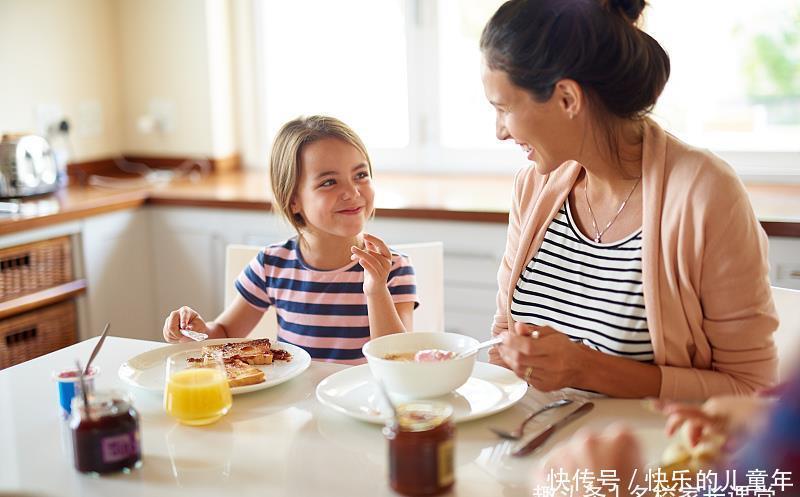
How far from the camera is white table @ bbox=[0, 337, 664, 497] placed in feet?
3.43

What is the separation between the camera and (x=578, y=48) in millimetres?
1395

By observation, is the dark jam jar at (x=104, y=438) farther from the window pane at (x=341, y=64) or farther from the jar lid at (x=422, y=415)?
the window pane at (x=341, y=64)

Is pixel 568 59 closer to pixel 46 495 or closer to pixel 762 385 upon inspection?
pixel 762 385

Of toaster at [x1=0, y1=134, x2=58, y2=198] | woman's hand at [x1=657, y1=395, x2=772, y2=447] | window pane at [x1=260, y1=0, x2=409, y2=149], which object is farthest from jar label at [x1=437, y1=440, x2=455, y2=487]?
window pane at [x1=260, y1=0, x2=409, y2=149]

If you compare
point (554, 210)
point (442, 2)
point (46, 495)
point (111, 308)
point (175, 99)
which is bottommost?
point (111, 308)

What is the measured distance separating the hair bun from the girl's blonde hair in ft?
1.99

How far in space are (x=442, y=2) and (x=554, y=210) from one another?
169 cm

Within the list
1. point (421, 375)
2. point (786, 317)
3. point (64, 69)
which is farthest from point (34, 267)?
point (786, 317)

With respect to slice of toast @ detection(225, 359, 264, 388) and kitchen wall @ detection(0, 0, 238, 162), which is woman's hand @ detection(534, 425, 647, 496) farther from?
kitchen wall @ detection(0, 0, 238, 162)

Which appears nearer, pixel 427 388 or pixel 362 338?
pixel 427 388

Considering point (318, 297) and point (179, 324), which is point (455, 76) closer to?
point (318, 297)

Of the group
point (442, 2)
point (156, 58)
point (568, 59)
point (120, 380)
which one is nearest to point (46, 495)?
point (120, 380)

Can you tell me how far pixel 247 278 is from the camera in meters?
1.88

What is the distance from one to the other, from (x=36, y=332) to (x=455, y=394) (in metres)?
1.74
